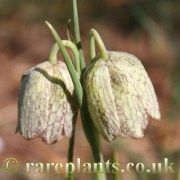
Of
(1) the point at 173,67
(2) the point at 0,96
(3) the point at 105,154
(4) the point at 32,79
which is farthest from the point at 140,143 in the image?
(4) the point at 32,79

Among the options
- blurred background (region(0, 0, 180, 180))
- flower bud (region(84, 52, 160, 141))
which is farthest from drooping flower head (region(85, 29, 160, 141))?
blurred background (region(0, 0, 180, 180))

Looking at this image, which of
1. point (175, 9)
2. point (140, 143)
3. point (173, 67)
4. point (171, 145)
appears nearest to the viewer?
point (171, 145)

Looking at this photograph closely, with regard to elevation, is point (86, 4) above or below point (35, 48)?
above

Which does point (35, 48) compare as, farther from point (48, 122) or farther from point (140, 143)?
point (48, 122)

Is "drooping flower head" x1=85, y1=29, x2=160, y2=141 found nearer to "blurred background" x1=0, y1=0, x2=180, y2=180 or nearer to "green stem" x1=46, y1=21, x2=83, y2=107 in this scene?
"green stem" x1=46, y1=21, x2=83, y2=107

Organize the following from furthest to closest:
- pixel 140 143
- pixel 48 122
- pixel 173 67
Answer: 1. pixel 173 67
2. pixel 140 143
3. pixel 48 122

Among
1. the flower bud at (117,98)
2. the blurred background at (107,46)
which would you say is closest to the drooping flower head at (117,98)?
the flower bud at (117,98)

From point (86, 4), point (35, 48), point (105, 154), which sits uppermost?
point (86, 4)

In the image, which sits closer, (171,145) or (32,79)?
(32,79)
